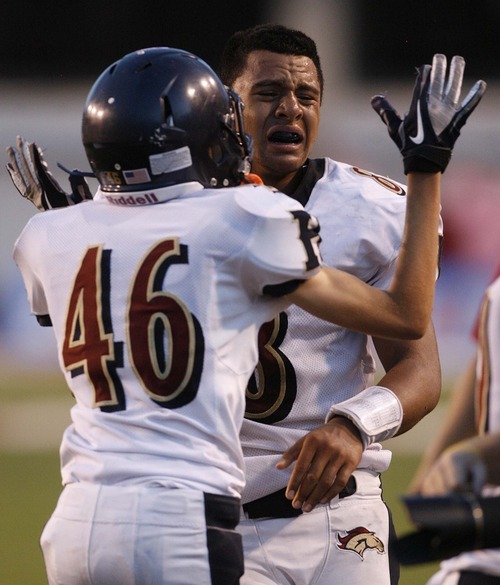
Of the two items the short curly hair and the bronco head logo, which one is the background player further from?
the short curly hair

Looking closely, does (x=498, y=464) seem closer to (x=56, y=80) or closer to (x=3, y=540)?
(x=3, y=540)

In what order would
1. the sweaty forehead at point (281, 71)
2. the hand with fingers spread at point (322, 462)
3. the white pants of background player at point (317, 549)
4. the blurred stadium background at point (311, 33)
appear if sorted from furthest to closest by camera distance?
the blurred stadium background at point (311, 33) → the sweaty forehead at point (281, 71) → the white pants of background player at point (317, 549) → the hand with fingers spread at point (322, 462)

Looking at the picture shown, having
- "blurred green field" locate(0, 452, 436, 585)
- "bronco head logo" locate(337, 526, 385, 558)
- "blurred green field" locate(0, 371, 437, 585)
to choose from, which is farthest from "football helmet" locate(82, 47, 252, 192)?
"blurred green field" locate(0, 371, 437, 585)

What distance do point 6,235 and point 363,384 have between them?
11404 mm

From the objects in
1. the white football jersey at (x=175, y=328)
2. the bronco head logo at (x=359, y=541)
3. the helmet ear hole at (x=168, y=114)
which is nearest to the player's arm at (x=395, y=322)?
the white football jersey at (x=175, y=328)

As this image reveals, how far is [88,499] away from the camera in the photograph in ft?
8.91

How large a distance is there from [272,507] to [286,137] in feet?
4.06

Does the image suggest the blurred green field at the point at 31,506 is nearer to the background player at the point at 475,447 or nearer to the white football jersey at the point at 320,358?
the white football jersey at the point at 320,358

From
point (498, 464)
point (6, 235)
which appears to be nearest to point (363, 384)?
point (498, 464)

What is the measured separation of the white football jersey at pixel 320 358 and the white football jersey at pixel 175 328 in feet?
2.04

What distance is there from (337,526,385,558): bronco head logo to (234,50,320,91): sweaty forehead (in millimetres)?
1527

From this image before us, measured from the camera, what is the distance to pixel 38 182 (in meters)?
3.74

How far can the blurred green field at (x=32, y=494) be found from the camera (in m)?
6.32

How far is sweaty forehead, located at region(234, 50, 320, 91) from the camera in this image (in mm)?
3988
